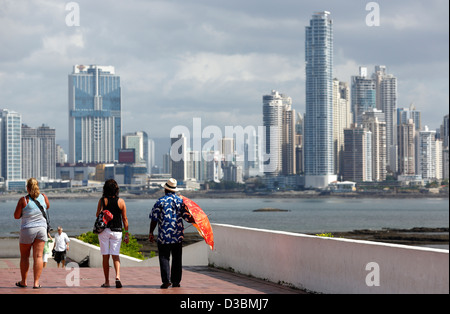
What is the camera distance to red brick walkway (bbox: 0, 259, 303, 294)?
10.4m

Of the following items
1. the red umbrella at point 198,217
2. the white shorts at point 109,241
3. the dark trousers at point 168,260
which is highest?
the red umbrella at point 198,217

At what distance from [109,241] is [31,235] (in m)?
1.06

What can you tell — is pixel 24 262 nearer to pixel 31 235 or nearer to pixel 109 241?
pixel 31 235

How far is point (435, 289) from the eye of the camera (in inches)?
316

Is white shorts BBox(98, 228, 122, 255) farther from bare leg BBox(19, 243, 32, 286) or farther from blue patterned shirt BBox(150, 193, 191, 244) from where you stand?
bare leg BBox(19, 243, 32, 286)

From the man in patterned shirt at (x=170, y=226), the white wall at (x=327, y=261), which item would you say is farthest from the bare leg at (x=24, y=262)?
the white wall at (x=327, y=261)

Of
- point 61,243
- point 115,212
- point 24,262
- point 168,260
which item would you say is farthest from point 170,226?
point 61,243

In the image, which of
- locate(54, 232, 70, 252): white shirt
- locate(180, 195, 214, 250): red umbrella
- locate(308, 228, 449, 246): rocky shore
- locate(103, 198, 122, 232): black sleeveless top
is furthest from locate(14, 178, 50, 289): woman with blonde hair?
locate(308, 228, 449, 246): rocky shore

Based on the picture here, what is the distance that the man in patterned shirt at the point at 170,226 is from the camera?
10742 millimetres

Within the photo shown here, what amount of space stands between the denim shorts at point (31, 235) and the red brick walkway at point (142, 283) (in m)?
0.67

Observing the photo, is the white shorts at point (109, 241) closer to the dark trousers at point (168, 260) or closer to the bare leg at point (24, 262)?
the dark trousers at point (168, 260)

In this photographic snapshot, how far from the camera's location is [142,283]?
11430mm
